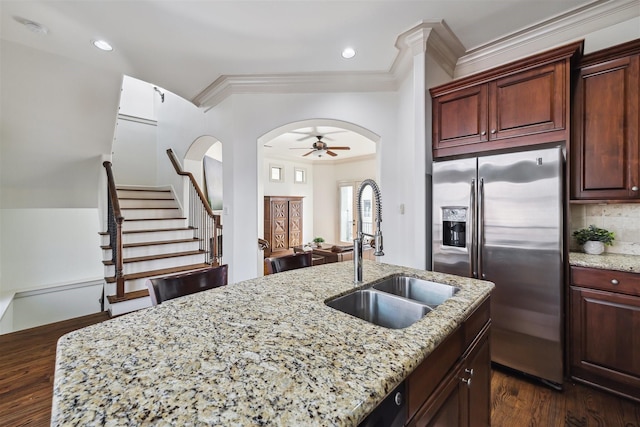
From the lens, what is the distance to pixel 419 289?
1605 millimetres

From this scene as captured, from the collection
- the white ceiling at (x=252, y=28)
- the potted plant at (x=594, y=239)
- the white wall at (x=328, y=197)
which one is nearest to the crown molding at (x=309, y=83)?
the white ceiling at (x=252, y=28)

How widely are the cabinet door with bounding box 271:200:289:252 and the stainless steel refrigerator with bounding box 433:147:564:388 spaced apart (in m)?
5.60

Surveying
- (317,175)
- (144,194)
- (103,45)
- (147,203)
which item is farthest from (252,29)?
(317,175)

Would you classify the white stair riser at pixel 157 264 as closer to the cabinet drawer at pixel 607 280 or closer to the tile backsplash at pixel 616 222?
the cabinet drawer at pixel 607 280

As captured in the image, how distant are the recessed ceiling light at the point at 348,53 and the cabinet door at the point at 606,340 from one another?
8.90 ft

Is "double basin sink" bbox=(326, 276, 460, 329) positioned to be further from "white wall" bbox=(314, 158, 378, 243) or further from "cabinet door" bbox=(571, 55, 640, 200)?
"white wall" bbox=(314, 158, 378, 243)

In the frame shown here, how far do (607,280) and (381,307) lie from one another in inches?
66.8

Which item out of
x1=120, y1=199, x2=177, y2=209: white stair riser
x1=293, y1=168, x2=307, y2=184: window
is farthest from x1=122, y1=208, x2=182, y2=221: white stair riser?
x1=293, y1=168, x2=307, y2=184: window

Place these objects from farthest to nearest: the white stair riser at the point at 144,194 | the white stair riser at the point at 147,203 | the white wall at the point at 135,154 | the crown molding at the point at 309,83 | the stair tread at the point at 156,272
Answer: the white wall at the point at 135,154
the white stair riser at the point at 144,194
the white stair riser at the point at 147,203
the stair tread at the point at 156,272
the crown molding at the point at 309,83

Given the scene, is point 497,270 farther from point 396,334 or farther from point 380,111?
point 380,111

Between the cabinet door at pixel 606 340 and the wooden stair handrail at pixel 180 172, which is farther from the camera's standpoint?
the wooden stair handrail at pixel 180 172

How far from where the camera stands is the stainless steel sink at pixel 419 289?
149 cm

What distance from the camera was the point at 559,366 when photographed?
6.41ft

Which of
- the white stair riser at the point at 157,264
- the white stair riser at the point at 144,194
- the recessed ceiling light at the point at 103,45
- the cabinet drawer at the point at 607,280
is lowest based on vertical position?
the white stair riser at the point at 157,264
